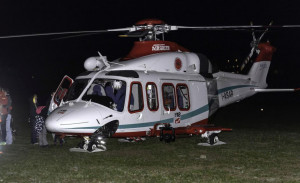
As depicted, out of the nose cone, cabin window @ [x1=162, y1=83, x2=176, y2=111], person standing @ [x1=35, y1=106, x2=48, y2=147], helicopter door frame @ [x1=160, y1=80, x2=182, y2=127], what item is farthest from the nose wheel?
cabin window @ [x1=162, y1=83, x2=176, y2=111]

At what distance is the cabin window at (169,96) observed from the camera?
539 inches

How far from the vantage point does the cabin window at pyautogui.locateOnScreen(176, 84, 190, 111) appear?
14195 millimetres

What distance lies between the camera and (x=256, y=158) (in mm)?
11695

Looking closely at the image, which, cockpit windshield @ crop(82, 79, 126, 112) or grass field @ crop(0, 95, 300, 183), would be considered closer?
grass field @ crop(0, 95, 300, 183)

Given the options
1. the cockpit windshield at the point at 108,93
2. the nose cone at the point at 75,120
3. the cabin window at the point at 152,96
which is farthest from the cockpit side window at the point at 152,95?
the nose cone at the point at 75,120

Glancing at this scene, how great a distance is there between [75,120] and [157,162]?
7.92ft

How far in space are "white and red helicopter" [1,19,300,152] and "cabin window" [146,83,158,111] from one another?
0.10 ft

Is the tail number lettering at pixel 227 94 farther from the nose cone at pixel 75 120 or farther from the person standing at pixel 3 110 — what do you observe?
the person standing at pixel 3 110

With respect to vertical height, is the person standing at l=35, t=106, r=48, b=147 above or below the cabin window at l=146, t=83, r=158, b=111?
below

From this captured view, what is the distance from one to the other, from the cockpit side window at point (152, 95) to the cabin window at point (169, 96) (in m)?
0.38

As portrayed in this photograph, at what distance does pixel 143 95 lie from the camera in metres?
13.0

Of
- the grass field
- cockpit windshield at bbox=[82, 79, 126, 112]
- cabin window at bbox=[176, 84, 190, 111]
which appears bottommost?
the grass field

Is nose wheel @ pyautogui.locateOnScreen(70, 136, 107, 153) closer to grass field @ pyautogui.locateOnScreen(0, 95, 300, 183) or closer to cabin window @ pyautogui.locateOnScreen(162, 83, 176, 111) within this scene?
grass field @ pyautogui.locateOnScreen(0, 95, 300, 183)

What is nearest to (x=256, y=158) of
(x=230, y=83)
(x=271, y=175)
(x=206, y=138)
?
(x=271, y=175)
